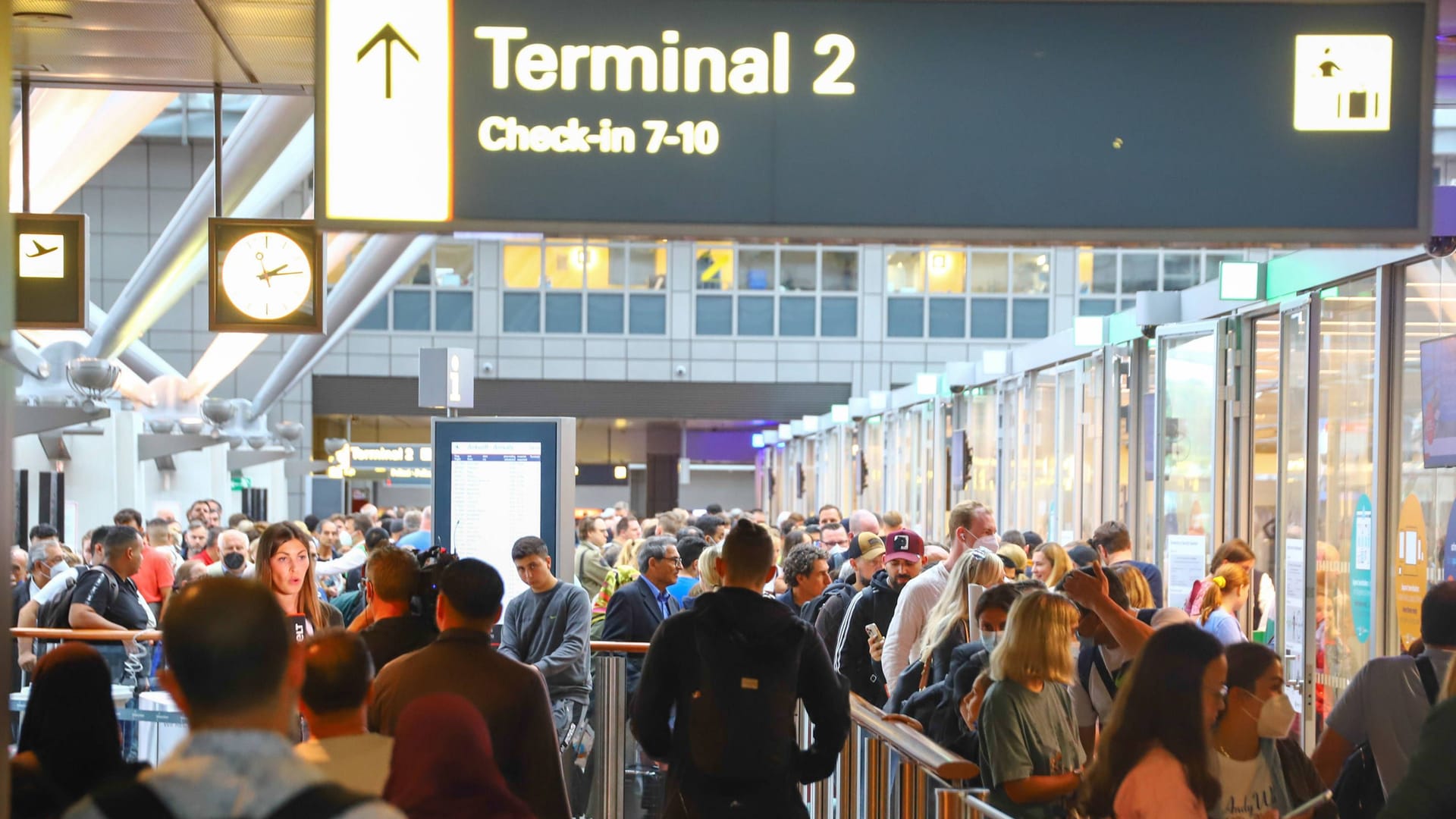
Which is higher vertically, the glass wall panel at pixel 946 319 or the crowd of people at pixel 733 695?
the glass wall panel at pixel 946 319

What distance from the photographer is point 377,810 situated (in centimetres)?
235

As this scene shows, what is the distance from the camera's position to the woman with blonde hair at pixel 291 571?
→ 23.6ft

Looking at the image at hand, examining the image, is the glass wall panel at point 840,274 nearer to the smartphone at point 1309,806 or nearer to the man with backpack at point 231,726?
the smartphone at point 1309,806

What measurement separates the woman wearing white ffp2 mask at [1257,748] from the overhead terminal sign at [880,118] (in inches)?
48.2

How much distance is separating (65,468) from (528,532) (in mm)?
11319

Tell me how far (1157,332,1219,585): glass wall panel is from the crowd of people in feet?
8.57

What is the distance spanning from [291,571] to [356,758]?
4.20m

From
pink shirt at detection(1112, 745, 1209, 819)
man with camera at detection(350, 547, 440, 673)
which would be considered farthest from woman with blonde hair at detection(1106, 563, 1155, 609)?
man with camera at detection(350, 547, 440, 673)

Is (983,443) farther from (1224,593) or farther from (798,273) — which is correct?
(798,273)

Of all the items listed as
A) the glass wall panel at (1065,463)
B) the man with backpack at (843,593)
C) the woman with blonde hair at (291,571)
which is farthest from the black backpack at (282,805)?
the glass wall panel at (1065,463)

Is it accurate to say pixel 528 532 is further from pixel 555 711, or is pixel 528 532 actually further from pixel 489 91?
Answer: pixel 489 91

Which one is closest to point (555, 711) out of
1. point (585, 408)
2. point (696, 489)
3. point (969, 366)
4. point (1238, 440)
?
point (1238, 440)

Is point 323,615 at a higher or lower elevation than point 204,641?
lower

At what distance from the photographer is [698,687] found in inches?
187
